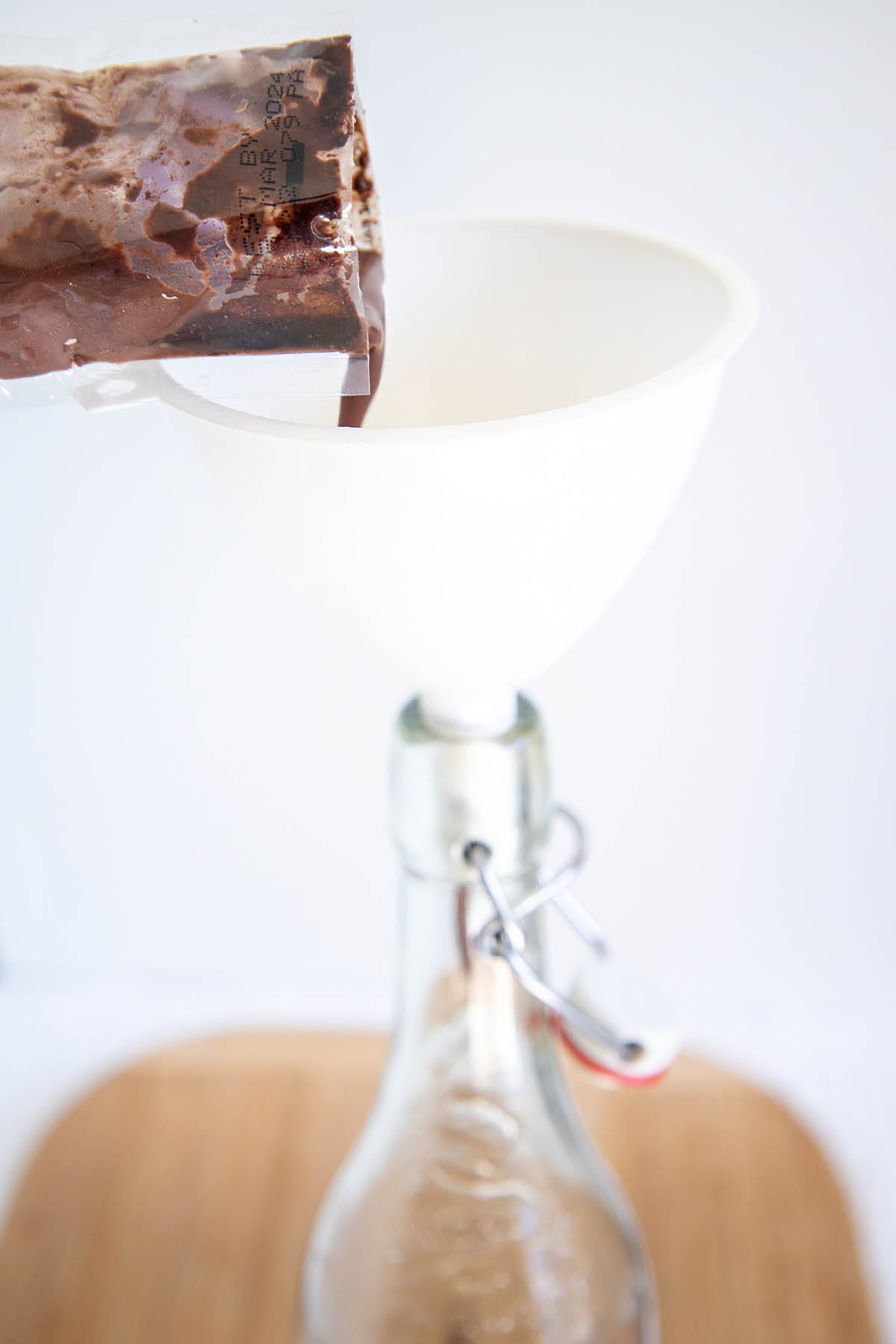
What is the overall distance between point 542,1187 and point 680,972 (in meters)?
0.33

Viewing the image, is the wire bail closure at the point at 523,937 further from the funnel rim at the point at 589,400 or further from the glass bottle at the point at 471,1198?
the funnel rim at the point at 589,400

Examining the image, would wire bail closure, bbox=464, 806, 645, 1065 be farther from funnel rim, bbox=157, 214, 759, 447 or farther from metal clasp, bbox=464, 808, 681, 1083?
funnel rim, bbox=157, 214, 759, 447

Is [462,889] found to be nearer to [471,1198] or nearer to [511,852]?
[511,852]

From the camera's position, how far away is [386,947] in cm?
82

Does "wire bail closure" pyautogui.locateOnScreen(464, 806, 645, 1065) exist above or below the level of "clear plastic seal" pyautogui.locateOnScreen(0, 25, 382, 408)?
below

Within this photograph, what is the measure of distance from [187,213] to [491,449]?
10 centimetres

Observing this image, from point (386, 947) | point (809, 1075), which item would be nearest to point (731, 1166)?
point (809, 1075)

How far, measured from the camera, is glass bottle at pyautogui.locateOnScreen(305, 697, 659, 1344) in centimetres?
48

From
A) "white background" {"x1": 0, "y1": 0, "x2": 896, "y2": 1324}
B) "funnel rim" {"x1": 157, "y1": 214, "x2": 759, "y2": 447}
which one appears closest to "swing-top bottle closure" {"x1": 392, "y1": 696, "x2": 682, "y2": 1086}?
"funnel rim" {"x1": 157, "y1": 214, "x2": 759, "y2": 447}

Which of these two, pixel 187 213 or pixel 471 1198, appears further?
pixel 471 1198

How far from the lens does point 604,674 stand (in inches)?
27.2

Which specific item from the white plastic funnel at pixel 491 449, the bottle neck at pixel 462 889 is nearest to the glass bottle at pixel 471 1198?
the bottle neck at pixel 462 889

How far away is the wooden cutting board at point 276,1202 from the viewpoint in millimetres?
561

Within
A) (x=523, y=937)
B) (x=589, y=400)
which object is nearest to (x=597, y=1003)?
(x=523, y=937)
